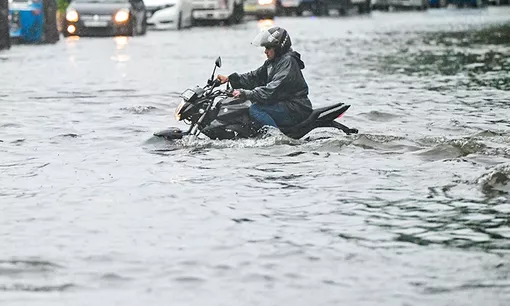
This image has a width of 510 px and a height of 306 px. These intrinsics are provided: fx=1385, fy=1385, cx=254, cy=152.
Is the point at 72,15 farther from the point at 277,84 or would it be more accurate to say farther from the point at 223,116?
the point at 277,84

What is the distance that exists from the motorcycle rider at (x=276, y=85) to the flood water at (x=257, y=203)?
0.28 meters

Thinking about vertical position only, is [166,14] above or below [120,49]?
below

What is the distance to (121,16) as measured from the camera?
38.4 metres

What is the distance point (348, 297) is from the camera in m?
7.23

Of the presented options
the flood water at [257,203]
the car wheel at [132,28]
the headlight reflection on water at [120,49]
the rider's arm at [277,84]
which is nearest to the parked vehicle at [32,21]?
the headlight reflection on water at [120,49]

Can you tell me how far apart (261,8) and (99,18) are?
696 inches

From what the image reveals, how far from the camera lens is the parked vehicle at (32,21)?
35.0m

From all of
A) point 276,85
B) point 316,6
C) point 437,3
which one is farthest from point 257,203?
point 437,3

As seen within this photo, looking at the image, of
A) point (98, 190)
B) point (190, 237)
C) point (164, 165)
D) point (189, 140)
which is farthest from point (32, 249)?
point (189, 140)

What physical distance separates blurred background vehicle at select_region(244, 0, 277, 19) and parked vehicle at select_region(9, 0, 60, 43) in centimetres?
1931

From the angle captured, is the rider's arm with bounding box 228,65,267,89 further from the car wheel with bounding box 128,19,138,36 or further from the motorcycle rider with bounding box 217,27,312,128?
the car wheel with bounding box 128,19,138,36

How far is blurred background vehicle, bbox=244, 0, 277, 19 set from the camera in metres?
55.0

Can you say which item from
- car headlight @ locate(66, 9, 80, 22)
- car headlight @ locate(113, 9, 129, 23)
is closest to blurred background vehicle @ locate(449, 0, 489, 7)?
car headlight @ locate(113, 9, 129, 23)

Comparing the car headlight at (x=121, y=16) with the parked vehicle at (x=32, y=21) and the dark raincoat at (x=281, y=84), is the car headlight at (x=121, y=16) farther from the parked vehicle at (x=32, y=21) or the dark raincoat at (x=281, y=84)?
the dark raincoat at (x=281, y=84)
